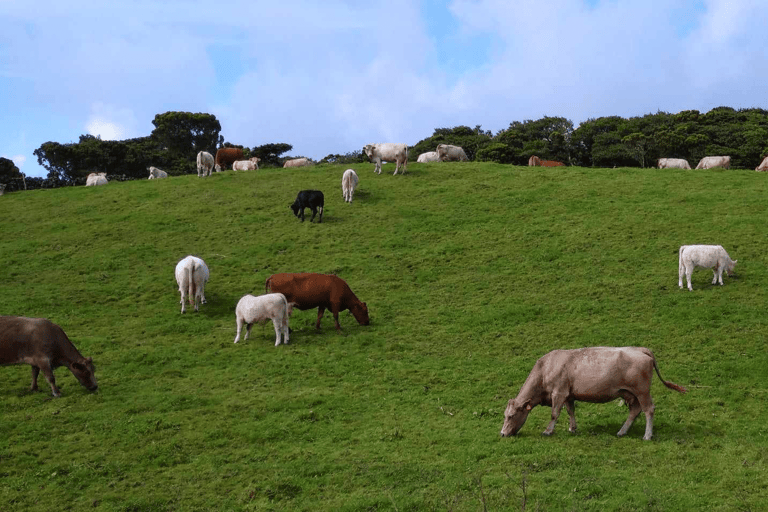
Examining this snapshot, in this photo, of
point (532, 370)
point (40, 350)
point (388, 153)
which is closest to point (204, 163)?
point (388, 153)

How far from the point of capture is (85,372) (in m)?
14.8

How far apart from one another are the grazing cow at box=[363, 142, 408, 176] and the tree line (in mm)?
22254

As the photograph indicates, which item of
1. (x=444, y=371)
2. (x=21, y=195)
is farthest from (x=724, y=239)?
(x=21, y=195)

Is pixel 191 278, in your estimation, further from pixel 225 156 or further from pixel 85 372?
pixel 225 156

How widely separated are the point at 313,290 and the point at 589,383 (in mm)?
9629

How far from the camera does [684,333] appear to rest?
57.1 ft

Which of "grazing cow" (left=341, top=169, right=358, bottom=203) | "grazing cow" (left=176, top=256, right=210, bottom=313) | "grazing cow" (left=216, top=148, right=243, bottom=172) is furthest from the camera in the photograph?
"grazing cow" (left=216, top=148, right=243, bottom=172)

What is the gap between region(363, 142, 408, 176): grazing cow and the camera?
126 ft

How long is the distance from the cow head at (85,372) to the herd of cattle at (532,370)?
0.07 ft

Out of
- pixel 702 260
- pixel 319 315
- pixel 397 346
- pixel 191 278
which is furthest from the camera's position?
pixel 191 278

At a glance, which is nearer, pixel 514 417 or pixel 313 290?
pixel 514 417

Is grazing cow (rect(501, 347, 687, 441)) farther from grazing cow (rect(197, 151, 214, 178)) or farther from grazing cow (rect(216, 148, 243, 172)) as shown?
grazing cow (rect(216, 148, 243, 172))

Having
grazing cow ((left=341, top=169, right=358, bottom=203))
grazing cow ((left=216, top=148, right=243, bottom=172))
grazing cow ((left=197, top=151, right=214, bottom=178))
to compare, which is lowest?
grazing cow ((left=341, top=169, right=358, bottom=203))

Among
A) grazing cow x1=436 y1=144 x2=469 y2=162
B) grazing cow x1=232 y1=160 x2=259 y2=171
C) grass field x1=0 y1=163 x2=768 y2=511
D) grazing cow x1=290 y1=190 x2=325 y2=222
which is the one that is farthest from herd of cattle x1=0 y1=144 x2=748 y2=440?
grazing cow x1=436 y1=144 x2=469 y2=162
